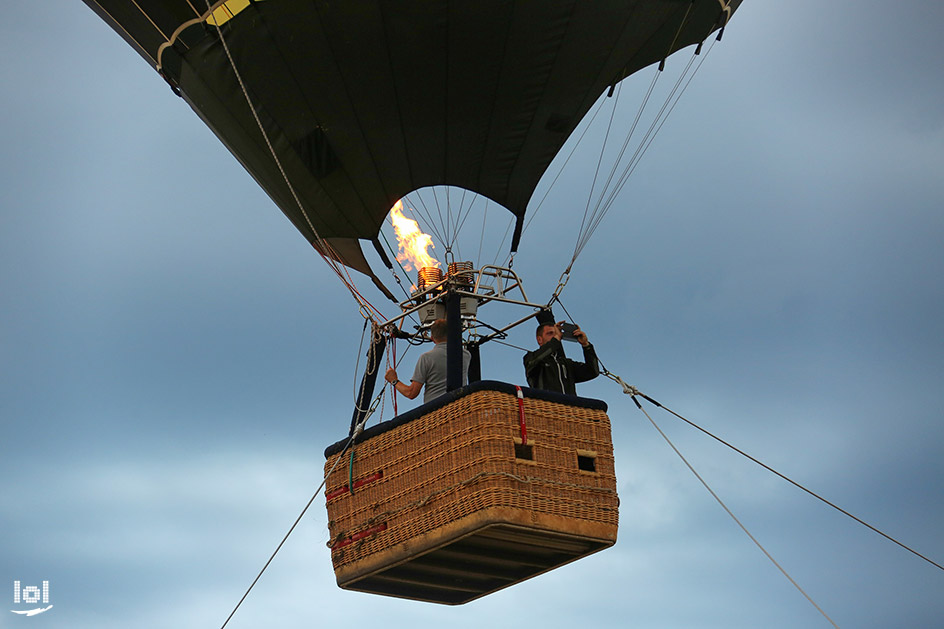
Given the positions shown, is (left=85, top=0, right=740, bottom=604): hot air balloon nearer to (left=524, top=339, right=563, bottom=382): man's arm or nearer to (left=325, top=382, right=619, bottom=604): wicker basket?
(left=325, top=382, right=619, bottom=604): wicker basket

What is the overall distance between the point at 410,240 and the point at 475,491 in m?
3.00

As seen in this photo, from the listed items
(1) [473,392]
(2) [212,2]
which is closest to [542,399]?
(1) [473,392]

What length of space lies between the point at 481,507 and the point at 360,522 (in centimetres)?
90

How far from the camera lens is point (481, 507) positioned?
4.70m

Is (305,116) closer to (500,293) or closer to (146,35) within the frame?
(146,35)

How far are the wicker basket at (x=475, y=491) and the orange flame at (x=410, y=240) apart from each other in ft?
6.68

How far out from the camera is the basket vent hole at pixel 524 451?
4.87 meters

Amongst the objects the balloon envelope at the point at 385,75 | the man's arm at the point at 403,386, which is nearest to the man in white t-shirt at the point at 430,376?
the man's arm at the point at 403,386

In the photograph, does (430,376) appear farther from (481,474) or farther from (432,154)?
(432,154)

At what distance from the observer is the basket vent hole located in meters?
4.87

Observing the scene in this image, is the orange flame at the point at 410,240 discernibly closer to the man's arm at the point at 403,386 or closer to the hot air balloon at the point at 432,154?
the hot air balloon at the point at 432,154

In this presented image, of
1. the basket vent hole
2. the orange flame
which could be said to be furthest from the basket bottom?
the orange flame

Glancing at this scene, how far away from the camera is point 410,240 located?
7434mm

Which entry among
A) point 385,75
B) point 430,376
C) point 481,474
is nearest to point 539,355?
point 430,376
